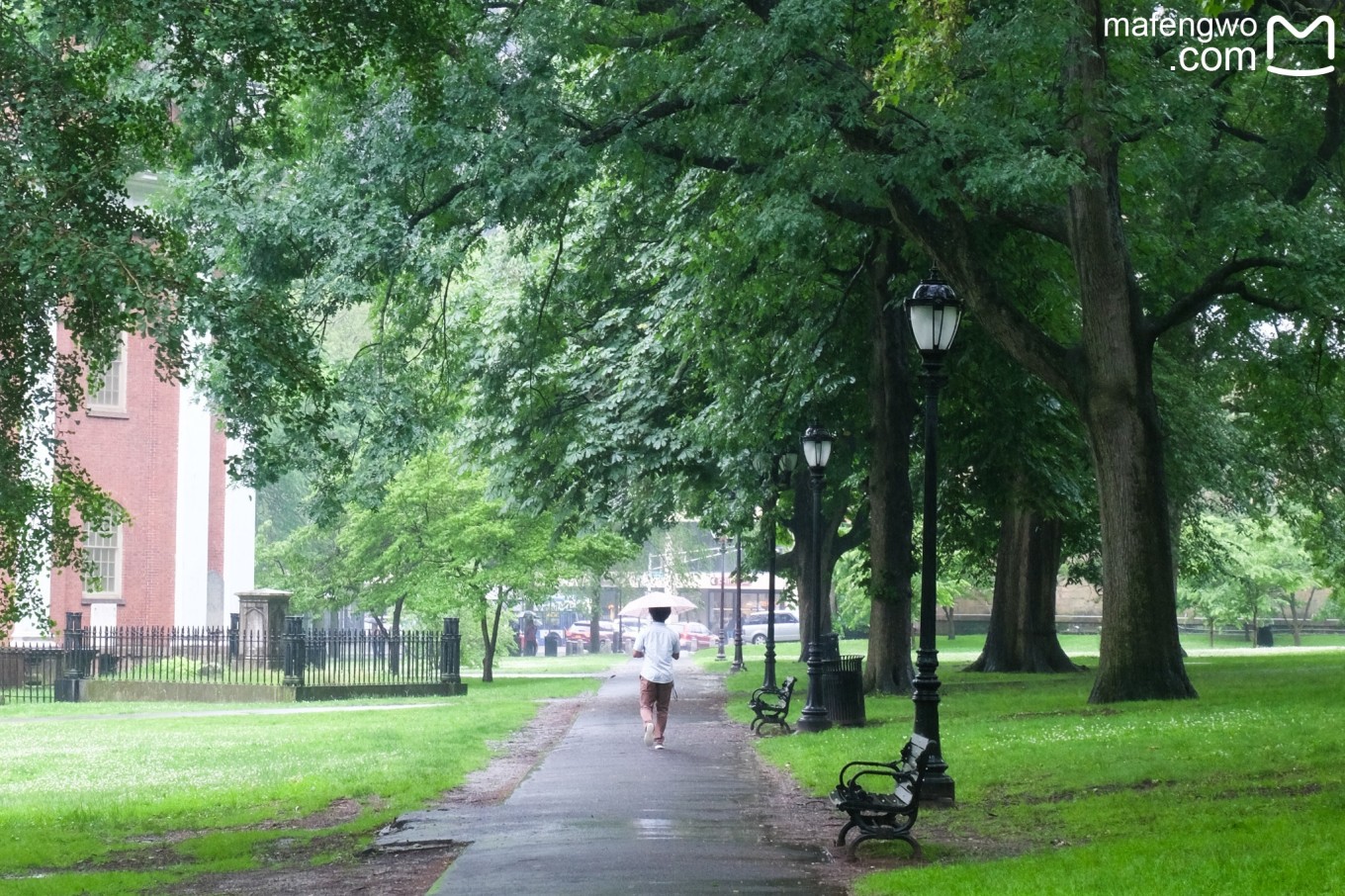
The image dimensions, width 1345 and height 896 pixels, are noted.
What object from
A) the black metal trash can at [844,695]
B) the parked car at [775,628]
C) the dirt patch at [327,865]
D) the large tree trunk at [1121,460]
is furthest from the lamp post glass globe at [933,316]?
the parked car at [775,628]

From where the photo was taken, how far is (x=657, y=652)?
739 inches

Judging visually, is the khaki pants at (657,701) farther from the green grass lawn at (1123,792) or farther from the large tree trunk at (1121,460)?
the large tree trunk at (1121,460)

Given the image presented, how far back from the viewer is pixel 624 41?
1942 centimetres

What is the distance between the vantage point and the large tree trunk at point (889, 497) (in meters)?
25.1

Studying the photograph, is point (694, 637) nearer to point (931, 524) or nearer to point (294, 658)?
point (294, 658)

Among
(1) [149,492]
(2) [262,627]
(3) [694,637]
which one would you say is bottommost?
(3) [694,637]

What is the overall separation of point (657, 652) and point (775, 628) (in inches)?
2543

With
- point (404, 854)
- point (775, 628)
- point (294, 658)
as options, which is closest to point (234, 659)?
point (294, 658)

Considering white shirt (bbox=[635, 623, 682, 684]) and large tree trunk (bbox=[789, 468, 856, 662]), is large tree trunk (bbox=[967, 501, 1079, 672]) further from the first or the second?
white shirt (bbox=[635, 623, 682, 684])

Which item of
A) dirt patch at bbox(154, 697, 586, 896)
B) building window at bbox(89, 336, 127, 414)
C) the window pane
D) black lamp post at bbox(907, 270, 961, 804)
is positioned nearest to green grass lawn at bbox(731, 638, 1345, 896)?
black lamp post at bbox(907, 270, 961, 804)

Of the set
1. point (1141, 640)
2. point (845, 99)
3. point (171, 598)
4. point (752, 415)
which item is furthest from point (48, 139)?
point (171, 598)

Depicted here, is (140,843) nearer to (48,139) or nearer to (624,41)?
(48,139)

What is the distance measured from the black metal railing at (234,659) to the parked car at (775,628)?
158 ft

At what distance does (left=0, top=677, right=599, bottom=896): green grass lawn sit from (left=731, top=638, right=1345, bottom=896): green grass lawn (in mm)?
4253
